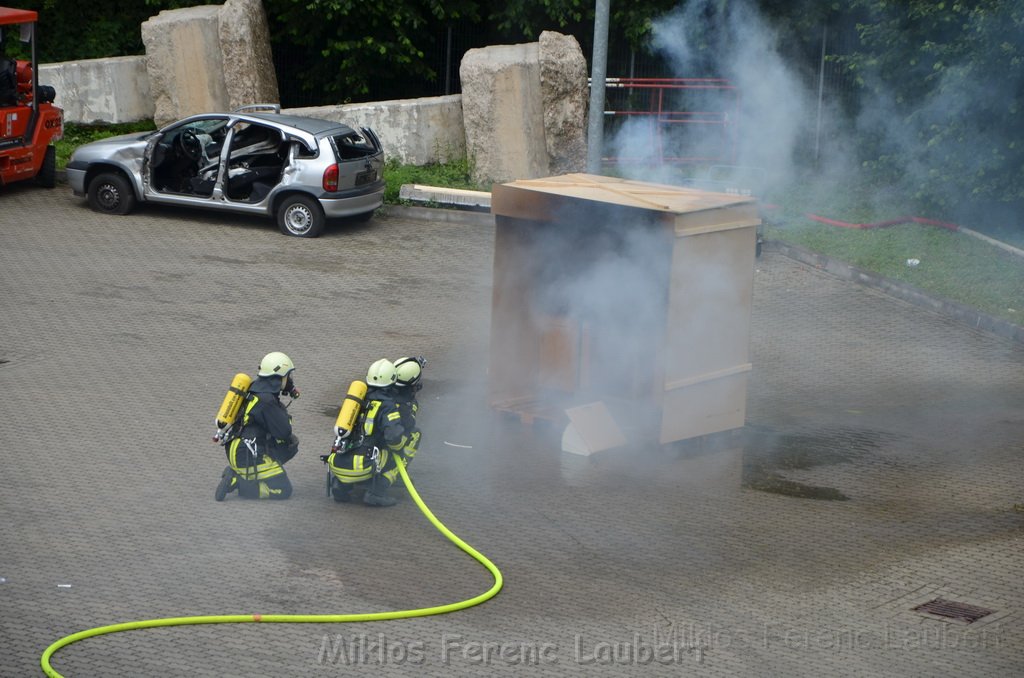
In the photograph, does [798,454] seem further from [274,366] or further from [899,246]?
[899,246]

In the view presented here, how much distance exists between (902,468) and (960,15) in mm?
8560

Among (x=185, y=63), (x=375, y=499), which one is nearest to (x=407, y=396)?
(x=375, y=499)

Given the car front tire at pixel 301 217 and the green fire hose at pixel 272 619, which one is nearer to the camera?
the green fire hose at pixel 272 619

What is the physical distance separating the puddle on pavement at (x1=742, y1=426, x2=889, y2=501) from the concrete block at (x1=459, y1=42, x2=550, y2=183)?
8.87 m

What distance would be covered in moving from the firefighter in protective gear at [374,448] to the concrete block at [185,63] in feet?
42.5

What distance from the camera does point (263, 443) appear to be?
8.18 m

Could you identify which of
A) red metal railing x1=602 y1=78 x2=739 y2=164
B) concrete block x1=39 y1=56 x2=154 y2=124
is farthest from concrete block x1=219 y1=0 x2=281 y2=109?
red metal railing x1=602 y1=78 x2=739 y2=164

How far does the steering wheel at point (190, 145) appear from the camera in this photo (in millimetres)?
15883

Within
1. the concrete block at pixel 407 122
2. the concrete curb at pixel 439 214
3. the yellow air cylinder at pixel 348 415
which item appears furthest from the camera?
the concrete block at pixel 407 122

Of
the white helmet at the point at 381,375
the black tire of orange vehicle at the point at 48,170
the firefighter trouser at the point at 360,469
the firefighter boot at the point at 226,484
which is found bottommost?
the firefighter boot at the point at 226,484

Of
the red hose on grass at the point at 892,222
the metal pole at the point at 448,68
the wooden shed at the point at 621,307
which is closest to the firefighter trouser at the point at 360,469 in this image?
the wooden shed at the point at 621,307

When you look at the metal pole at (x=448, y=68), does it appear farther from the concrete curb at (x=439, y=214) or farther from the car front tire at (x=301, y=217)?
the car front tire at (x=301, y=217)

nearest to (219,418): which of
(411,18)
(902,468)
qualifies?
(902,468)

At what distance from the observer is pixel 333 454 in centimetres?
817
